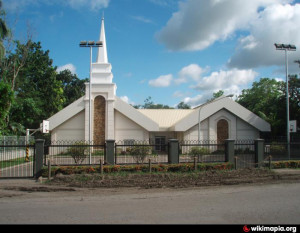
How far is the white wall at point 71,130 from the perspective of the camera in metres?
27.4

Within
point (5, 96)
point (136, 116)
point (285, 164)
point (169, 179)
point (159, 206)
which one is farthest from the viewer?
point (136, 116)

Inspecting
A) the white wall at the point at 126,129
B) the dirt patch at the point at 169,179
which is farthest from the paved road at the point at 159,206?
the white wall at the point at 126,129

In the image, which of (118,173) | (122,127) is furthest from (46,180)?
(122,127)

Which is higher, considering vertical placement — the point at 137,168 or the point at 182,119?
the point at 182,119

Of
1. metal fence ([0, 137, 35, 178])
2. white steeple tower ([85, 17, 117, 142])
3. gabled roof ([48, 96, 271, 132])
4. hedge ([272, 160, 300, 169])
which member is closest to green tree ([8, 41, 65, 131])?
gabled roof ([48, 96, 271, 132])

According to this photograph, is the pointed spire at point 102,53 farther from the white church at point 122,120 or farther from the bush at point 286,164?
the bush at point 286,164

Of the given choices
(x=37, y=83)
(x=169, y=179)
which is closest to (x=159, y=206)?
(x=169, y=179)

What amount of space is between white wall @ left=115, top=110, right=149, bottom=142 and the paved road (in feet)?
59.0

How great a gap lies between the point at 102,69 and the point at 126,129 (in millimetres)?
6971

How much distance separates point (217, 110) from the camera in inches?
1094

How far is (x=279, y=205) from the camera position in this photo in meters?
7.31

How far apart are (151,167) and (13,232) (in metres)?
8.33

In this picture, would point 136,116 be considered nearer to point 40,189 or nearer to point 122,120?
point 122,120

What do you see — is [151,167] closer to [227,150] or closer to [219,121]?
[227,150]
